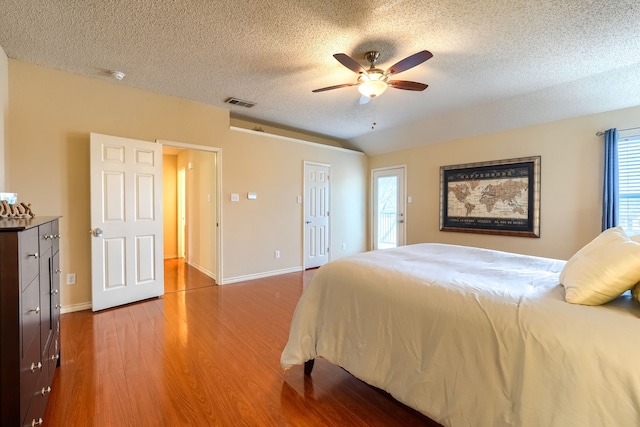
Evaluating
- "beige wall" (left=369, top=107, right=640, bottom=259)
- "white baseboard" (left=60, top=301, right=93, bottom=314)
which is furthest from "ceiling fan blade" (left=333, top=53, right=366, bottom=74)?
"white baseboard" (left=60, top=301, right=93, bottom=314)

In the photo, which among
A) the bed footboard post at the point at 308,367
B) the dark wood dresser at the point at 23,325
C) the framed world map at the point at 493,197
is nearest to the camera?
the dark wood dresser at the point at 23,325

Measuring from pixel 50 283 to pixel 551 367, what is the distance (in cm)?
258

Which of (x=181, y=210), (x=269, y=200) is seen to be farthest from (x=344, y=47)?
(x=181, y=210)

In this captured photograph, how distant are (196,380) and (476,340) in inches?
67.8

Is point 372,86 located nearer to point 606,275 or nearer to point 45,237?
point 606,275

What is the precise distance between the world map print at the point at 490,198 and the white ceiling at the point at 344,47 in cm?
95

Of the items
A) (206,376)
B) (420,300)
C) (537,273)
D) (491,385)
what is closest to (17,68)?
(206,376)

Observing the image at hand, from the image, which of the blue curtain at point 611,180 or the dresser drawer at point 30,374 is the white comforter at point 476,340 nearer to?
the dresser drawer at point 30,374

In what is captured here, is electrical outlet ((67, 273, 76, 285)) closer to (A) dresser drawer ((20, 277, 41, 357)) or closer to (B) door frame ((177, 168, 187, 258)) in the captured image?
(A) dresser drawer ((20, 277, 41, 357))

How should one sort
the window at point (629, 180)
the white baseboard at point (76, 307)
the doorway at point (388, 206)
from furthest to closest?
the doorway at point (388, 206), the window at point (629, 180), the white baseboard at point (76, 307)

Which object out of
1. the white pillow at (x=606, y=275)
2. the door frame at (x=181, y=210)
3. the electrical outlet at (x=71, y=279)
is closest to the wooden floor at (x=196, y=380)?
the electrical outlet at (x=71, y=279)

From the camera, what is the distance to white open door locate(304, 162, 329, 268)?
5.05m

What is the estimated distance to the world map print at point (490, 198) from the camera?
3982 mm

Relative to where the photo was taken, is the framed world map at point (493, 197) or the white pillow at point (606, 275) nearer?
the white pillow at point (606, 275)
